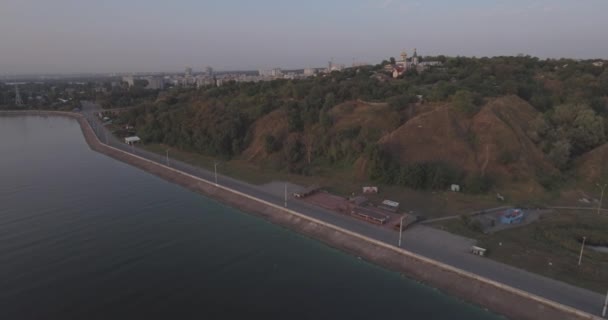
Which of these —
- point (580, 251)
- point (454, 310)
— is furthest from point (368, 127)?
point (454, 310)

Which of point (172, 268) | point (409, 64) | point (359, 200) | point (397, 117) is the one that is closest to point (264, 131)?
point (397, 117)

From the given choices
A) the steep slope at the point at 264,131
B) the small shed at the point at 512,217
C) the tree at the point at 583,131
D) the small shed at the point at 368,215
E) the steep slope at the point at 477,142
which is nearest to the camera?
the small shed at the point at 512,217

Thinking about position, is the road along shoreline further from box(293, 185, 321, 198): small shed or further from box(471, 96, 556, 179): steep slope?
box(471, 96, 556, 179): steep slope

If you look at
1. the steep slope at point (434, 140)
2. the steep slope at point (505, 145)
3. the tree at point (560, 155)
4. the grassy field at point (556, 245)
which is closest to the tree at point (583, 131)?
the tree at point (560, 155)

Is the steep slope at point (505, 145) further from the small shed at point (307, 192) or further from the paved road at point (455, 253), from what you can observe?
the small shed at point (307, 192)

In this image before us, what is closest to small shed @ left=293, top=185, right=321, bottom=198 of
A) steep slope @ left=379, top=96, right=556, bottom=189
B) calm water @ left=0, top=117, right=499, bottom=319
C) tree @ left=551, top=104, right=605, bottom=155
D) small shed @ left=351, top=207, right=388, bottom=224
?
calm water @ left=0, top=117, right=499, bottom=319

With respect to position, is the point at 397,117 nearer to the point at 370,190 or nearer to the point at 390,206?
the point at 370,190

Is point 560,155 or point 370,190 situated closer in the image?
point 370,190
